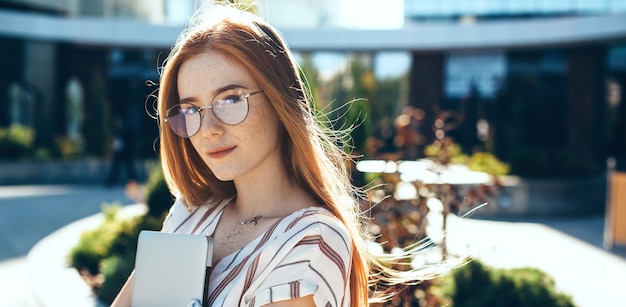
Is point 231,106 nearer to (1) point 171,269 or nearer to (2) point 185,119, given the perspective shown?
(2) point 185,119

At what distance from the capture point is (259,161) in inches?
63.7

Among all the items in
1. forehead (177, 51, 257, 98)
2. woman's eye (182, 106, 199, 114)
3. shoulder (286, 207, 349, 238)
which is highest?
forehead (177, 51, 257, 98)

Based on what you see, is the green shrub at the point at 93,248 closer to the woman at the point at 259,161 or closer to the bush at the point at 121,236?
the bush at the point at 121,236

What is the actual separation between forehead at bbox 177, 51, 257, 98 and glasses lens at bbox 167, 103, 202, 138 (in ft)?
0.15

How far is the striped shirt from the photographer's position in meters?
1.34

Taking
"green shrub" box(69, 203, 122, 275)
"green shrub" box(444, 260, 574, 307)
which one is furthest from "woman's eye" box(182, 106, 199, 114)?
"green shrub" box(69, 203, 122, 275)

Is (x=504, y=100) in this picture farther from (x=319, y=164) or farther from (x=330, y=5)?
(x=319, y=164)

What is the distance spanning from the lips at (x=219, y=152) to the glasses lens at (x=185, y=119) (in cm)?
6

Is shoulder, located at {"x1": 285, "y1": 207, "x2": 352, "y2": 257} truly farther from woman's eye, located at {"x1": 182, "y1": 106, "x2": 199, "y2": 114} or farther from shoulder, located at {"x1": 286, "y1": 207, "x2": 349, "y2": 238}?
woman's eye, located at {"x1": 182, "y1": 106, "x2": 199, "y2": 114}

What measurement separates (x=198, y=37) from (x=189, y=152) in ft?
1.45

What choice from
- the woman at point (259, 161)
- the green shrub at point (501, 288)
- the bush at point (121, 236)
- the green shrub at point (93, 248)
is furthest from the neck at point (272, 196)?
the green shrub at point (93, 248)

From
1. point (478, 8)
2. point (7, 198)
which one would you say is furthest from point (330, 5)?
point (7, 198)

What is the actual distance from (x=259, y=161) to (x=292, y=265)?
34 cm

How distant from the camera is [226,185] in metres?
1.92
